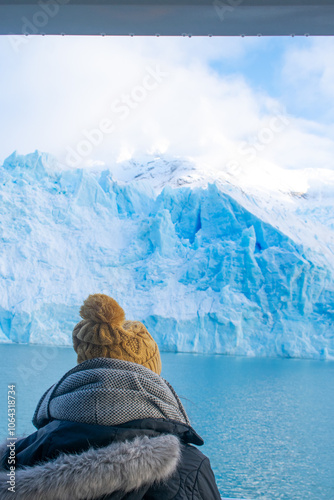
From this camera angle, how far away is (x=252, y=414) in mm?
6520

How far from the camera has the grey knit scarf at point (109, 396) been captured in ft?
1.33

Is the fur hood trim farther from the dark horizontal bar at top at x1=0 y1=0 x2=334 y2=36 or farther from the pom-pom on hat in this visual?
the dark horizontal bar at top at x1=0 y1=0 x2=334 y2=36

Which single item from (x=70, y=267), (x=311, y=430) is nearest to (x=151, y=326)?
(x=70, y=267)

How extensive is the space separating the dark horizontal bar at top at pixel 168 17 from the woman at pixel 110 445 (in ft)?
3.26

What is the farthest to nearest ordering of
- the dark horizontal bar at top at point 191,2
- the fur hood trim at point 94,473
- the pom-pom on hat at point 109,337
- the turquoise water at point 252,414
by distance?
the turquoise water at point 252,414, the dark horizontal bar at top at point 191,2, the pom-pom on hat at point 109,337, the fur hood trim at point 94,473

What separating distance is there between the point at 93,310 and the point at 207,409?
21.3ft

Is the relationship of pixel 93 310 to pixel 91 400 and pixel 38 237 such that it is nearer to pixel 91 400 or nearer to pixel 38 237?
pixel 91 400

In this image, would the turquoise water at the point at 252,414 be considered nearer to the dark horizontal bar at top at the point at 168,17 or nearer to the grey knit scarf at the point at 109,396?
the dark horizontal bar at top at the point at 168,17

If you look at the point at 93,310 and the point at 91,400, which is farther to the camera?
the point at 93,310

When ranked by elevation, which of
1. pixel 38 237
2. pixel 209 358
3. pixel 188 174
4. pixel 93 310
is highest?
pixel 188 174

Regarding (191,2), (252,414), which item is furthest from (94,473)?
(252,414)

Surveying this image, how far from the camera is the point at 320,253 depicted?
13.3 meters

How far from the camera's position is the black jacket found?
1.19 feet

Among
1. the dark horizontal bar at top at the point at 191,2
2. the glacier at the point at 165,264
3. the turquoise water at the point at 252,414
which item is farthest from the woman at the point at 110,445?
the glacier at the point at 165,264
